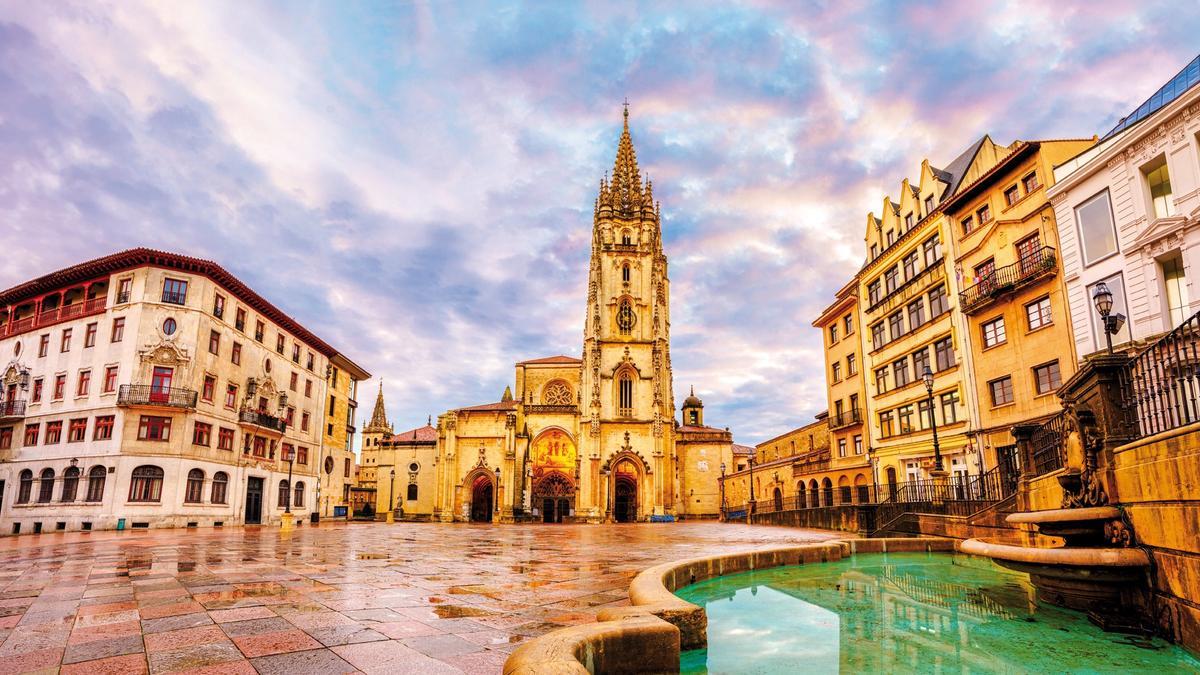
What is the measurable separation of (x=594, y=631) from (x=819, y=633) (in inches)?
136

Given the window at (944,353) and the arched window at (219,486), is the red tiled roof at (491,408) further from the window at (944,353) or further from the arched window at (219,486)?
→ the window at (944,353)

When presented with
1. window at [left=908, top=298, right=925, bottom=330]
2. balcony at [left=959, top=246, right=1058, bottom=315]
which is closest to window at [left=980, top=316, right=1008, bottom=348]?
balcony at [left=959, top=246, right=1058, bottom=315]

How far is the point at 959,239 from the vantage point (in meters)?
28.8

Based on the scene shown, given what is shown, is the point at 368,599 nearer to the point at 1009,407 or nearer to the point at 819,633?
the point at 819,633

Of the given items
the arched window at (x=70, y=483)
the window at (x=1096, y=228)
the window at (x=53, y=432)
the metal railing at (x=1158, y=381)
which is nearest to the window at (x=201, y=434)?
the arched window at (x=70, y=483)

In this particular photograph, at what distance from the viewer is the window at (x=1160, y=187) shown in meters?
19.7

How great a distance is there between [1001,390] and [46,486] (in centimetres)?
4757

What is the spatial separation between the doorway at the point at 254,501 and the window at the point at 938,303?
40.2 m

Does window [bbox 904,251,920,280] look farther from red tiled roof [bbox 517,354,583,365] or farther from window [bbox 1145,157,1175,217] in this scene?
red tiled roof [bbox 517,354,583,365]

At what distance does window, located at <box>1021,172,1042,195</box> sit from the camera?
24.8 metres

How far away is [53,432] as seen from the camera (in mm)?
33438

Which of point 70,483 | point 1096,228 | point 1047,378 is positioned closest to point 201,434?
point 70,483

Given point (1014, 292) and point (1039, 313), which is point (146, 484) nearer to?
point (1014, 292)

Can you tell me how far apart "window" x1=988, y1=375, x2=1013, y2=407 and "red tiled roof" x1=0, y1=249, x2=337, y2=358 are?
132ft
